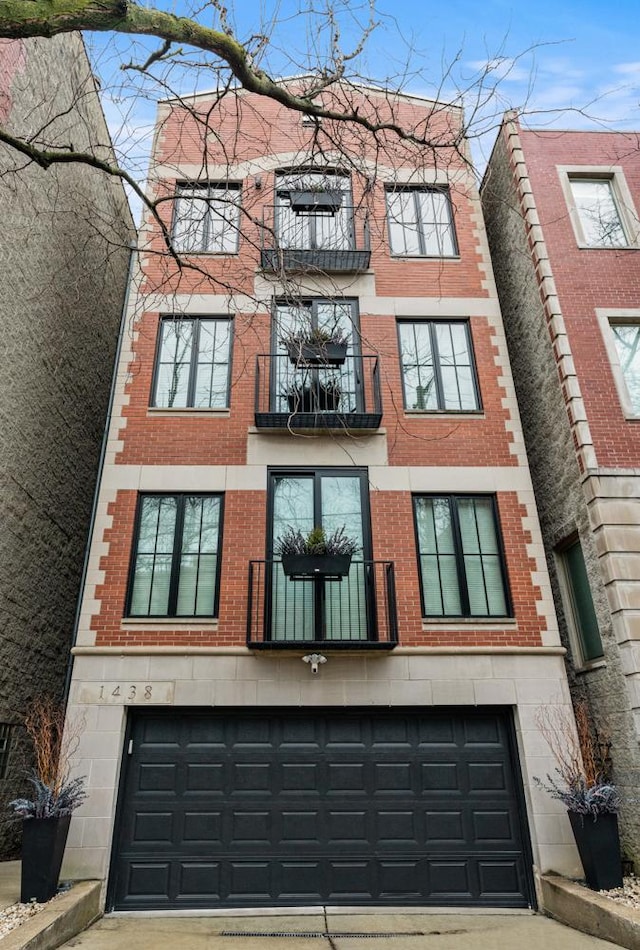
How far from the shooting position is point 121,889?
7250 mm

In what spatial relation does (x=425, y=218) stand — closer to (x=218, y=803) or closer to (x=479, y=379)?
(x=479, y=379)

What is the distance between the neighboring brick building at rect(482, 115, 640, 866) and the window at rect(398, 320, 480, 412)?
122cm

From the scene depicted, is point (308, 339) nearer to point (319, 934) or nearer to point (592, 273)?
point (592, 273)

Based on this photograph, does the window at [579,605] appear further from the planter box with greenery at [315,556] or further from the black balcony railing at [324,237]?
the black balcony railing at [324,237]

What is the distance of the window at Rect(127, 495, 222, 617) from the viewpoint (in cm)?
857

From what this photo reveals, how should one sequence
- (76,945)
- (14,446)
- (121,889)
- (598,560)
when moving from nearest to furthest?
(76,945) → (121,889) → (598,560) → (14,446)

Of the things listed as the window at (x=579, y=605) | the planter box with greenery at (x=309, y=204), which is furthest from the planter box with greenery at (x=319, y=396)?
the window at (x=579, y=605)

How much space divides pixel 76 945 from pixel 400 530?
6.10 m

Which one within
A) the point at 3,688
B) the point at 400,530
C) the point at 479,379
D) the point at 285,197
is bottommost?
the point at 3,688

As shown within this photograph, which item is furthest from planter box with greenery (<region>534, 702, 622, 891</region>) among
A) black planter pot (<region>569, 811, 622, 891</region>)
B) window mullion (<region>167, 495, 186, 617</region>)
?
Result: window mullion (<region>167, 495, 186, 617</region>)

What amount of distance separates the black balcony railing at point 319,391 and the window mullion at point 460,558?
1.78 metres

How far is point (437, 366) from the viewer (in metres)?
10.3

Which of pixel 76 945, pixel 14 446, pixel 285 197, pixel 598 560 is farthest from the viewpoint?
pixel 285 197

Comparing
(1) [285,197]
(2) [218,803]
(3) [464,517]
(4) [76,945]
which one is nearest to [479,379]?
(3) [464,517]
